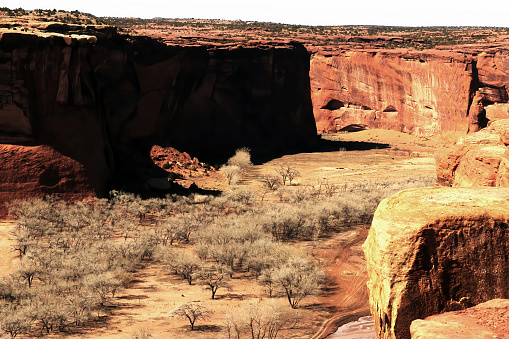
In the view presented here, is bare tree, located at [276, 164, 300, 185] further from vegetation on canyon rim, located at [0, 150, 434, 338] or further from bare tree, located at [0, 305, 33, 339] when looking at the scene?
bare tree, located at [0, 305, 33, 339]

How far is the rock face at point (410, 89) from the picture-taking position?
55.2 m

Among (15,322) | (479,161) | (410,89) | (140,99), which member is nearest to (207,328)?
(15,322)

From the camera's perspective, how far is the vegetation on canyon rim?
17938mm

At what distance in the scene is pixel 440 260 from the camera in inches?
429

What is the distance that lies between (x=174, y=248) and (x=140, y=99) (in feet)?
50.2

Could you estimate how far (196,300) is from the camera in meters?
19.6

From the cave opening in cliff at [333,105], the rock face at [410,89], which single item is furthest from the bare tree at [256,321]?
the cave opening in cliff at [333,105]

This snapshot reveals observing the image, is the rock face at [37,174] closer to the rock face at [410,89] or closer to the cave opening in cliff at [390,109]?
the rock face at [410,89]

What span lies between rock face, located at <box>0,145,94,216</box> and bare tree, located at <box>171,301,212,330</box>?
43.8 feet

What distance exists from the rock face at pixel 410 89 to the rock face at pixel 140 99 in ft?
27.4

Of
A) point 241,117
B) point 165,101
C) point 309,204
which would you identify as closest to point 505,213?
point 309,204

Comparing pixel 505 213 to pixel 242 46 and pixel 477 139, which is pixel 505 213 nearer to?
pixel 477 139

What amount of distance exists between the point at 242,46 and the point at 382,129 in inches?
725

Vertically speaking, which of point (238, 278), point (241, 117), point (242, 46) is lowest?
point (238, 278)
